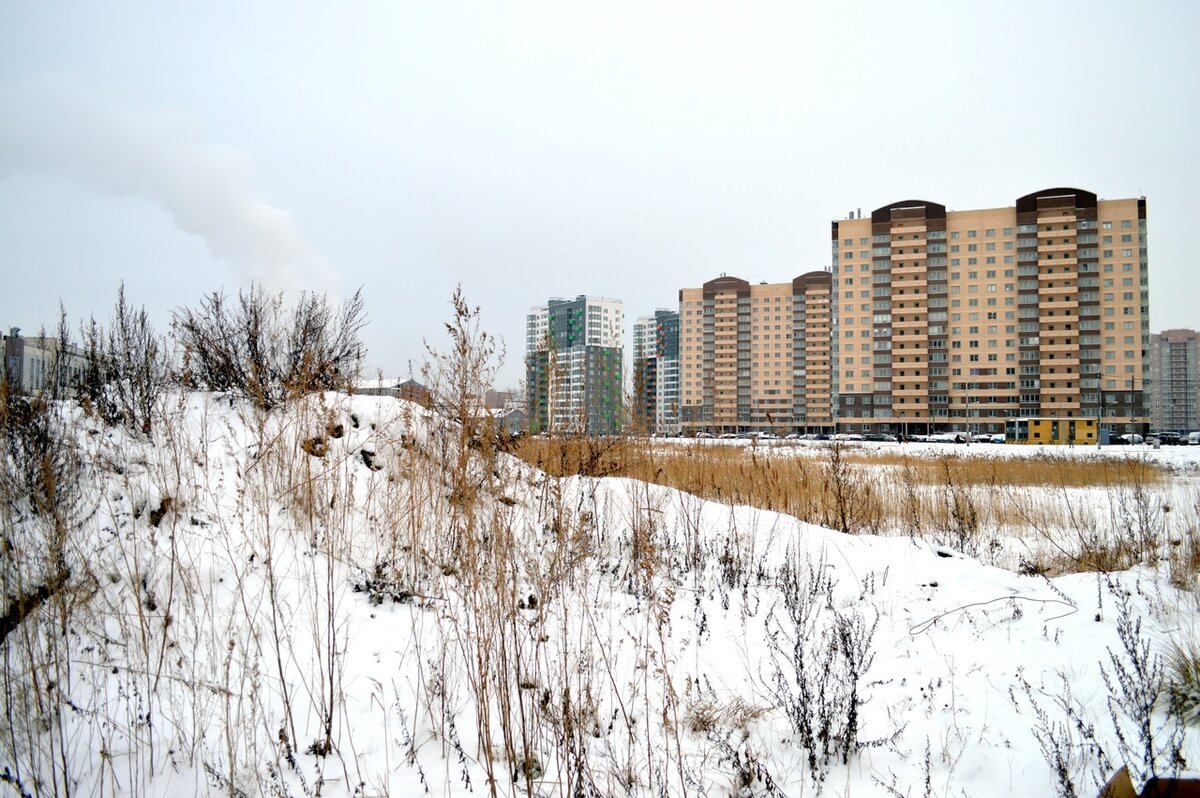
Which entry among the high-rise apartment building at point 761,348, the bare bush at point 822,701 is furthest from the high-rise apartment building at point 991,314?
the bare bush at point 822,701

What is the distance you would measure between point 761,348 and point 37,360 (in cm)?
9547

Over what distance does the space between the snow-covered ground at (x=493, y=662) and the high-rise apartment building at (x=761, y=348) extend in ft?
286

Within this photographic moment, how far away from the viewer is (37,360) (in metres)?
7.45

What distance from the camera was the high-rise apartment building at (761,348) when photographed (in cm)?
9156

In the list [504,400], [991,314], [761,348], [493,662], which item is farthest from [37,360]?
[761,348]

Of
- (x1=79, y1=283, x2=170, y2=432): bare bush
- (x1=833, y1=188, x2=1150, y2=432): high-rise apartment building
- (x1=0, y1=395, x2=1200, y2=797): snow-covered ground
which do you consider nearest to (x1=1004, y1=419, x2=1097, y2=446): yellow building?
(x1=833, y1=188, x2=1150, y2=432): high-rise apartment building

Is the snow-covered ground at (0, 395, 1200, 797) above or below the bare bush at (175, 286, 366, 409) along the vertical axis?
below

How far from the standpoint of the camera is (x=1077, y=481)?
14531mm

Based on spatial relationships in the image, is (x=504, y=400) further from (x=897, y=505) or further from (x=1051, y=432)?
(x=1051, y=432)

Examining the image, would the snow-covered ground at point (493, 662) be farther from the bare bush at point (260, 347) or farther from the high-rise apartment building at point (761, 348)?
the high-rise apartment building at point (761, 348)

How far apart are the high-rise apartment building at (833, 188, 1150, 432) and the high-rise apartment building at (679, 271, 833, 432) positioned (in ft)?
67.0

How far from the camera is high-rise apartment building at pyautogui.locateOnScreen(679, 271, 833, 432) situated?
300 ft

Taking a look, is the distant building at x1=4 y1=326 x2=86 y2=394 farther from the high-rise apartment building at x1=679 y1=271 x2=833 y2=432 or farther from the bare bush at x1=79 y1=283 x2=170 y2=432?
the high-rise apartment building at x1=679 y1=271 x2=833 y2=432

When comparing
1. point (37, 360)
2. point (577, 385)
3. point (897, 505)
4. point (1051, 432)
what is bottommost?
point (1051, 432)
